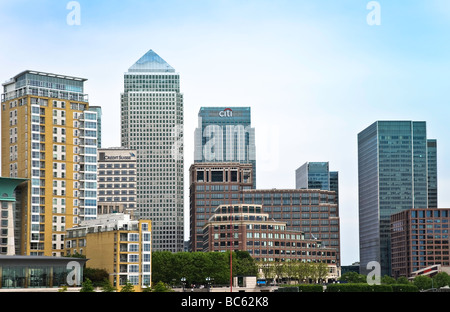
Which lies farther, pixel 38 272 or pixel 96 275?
pixel 96 275

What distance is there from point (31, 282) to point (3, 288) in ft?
26.9

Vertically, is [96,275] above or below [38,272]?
below

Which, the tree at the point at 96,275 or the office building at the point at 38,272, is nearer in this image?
the office building at the point at 38,272

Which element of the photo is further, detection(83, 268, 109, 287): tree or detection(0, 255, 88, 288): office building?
detection(83, 268, 109, 287): tree
